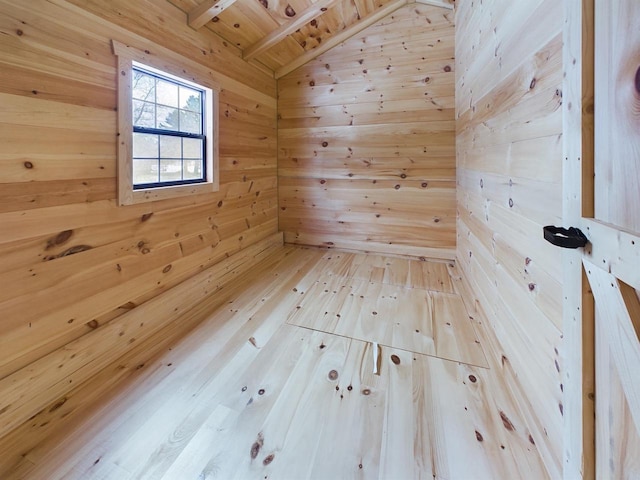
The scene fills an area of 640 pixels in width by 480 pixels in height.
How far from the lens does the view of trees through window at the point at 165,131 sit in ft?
6.89

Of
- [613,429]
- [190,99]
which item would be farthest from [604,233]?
[190,99]

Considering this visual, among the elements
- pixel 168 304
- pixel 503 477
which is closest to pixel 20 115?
pixel 168 304

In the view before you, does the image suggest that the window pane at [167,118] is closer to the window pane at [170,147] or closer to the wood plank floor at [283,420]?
the window pane at [170,147]

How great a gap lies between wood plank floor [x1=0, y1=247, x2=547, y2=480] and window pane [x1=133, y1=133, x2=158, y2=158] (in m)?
1.36

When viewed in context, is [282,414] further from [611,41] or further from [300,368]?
[611,41]

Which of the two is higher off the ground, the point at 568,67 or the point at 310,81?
the point at 310,81

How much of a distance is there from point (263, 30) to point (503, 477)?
149 inches

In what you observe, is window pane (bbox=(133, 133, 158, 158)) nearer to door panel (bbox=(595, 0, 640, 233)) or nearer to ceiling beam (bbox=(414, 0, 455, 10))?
door panel (bbox=(595, 0, 640, 233))

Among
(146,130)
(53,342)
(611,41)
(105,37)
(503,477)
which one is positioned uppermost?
(105,37)

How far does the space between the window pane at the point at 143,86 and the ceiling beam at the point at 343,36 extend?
84.3 inches

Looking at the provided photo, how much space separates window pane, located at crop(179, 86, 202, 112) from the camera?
2.48 meters

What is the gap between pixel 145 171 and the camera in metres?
2.16

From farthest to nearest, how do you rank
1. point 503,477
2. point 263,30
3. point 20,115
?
point 263,30
point 20,115
point 503,477

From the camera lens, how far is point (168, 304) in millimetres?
2236
